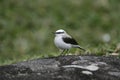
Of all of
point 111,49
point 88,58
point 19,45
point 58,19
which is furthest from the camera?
point 58,19

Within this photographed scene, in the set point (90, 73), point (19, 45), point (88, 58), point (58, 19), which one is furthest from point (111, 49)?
point (58, 19)

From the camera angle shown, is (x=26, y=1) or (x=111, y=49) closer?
(x=111, y=49)

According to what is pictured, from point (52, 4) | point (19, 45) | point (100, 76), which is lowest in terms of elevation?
point (100, 76)

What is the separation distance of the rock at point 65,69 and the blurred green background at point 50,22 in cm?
649

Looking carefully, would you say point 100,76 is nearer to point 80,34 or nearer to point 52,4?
point 80,34

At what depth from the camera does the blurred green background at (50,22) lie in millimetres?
18703

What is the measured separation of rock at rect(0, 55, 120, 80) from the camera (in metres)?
10.4

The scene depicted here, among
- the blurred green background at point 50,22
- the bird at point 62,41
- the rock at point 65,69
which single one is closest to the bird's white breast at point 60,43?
the bird at point 62,41

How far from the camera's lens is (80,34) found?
63.9ft

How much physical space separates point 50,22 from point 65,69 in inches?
372

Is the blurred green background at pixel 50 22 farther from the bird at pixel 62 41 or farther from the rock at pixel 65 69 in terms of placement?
the rock at pixel 65 69

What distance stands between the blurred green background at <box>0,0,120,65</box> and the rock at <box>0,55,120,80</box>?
6.49 metres

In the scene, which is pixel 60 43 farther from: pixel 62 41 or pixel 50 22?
pixel 50 22

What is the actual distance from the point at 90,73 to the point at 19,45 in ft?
26.1
